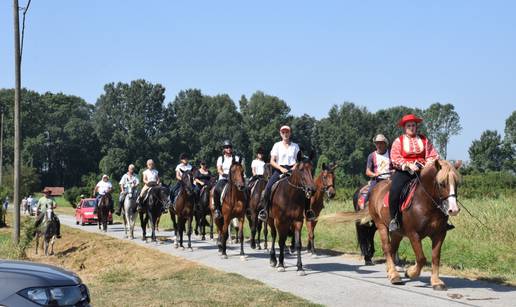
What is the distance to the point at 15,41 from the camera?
22.0 m

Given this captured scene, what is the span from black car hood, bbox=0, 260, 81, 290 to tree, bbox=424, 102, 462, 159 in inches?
5443

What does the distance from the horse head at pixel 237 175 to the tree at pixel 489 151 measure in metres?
113

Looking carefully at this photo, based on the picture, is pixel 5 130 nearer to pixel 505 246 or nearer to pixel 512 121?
pixel 512 121

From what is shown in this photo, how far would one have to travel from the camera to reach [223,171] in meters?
18.2

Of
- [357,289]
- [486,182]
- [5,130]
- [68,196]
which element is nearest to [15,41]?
[357,289]

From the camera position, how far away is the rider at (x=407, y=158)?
1120 cm

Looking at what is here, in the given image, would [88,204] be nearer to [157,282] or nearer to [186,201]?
[186,201]

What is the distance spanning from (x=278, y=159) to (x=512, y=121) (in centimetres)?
12446

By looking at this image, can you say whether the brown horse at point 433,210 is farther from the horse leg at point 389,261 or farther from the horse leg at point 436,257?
the horse leg at point 389,261

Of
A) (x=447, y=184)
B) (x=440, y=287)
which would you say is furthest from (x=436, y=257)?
(x=447, y=184)

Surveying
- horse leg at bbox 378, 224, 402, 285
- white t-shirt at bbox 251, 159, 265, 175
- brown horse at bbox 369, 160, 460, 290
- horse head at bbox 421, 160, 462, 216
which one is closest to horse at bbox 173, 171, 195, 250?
white t-shirt at bbox 251, 159, 265, 175

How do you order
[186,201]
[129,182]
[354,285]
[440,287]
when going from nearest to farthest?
1. [440,287]
2. [354,285]
3. [186,201]
4. [129,182]

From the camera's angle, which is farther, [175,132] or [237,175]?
[175,132]

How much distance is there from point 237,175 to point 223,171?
175 centimetres
